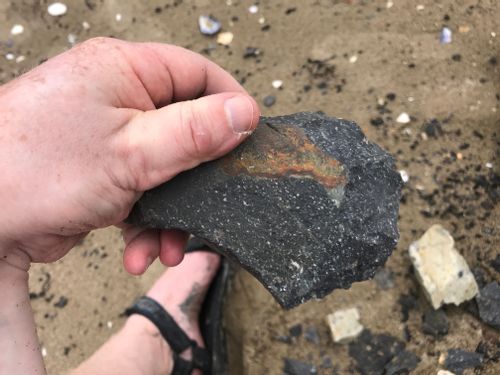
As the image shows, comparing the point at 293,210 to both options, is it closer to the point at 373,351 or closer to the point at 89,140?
the point at 89,140

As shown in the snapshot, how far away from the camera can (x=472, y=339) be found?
2.16 m

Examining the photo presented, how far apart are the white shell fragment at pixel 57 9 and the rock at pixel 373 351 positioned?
2.54 m

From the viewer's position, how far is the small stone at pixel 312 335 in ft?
7.63

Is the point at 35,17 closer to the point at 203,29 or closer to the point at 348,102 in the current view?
the point at 203,29

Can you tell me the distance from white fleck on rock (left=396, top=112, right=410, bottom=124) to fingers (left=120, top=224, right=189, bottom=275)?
1.19m

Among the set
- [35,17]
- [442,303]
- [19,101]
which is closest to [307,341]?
[442,303]

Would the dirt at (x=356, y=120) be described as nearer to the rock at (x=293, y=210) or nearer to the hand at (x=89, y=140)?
the rock at (x=293, y=210)

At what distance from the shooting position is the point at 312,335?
91.9 inches

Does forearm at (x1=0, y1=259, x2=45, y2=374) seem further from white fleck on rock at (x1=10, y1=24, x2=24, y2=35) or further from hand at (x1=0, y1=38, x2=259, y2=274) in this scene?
white fleck on rock at (x1=10, y1=24, x2=24, y2=35)

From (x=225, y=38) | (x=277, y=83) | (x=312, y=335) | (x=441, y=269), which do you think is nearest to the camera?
(x=441, y=269)

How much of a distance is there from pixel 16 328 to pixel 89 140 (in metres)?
0.69

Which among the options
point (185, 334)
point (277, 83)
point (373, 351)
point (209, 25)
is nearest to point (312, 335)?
point (373, 351)

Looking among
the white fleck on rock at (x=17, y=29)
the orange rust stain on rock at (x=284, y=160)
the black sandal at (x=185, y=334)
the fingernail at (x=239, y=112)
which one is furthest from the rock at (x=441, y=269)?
the white fleck on rock at (x=17, y=29)

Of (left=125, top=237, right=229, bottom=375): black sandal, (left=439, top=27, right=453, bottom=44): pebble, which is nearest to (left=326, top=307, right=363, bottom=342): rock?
(left=125, top=237, right=229, bottom=375): black sandal
